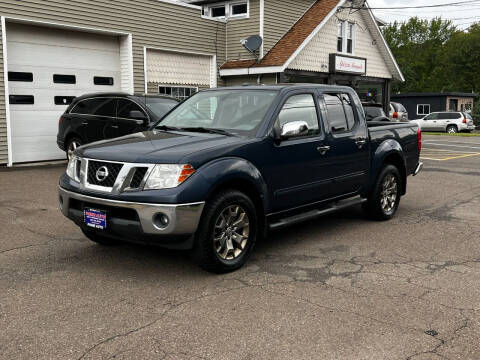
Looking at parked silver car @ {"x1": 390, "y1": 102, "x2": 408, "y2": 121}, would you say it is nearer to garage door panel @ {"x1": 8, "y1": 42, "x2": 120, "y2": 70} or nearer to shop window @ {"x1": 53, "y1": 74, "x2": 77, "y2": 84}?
garage door panel @ {"x1": 8, "y1": 42, "x2": 120, "y2": 70}

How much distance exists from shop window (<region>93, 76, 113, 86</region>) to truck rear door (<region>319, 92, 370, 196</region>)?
10098 millimetres

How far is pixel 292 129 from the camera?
537 centimetres

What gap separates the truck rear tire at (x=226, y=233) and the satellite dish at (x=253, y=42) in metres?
13.9

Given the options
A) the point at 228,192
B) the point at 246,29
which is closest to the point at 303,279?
the point at 228,192

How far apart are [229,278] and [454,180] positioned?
26.8 ft

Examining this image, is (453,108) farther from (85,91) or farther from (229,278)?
(229,278)

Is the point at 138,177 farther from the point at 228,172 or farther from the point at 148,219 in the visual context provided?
the point at 228,172

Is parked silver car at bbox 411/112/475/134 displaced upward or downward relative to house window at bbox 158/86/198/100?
downward

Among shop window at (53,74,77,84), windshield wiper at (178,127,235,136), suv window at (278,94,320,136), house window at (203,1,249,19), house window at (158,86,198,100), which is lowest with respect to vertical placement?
windshield wiper at (178,127,235,136)

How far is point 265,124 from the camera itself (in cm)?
544

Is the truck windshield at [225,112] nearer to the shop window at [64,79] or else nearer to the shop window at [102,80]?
the shop window at [64,79]

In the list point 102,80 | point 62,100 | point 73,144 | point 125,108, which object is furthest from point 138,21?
point 125,108

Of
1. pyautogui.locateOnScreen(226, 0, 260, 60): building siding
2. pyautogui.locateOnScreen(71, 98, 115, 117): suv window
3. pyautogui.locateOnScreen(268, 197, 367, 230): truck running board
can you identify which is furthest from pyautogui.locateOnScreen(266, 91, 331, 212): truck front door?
pyautogui.locateOnScreen(226, 0, 260, 60): building siding

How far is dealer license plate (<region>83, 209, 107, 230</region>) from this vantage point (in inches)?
186
